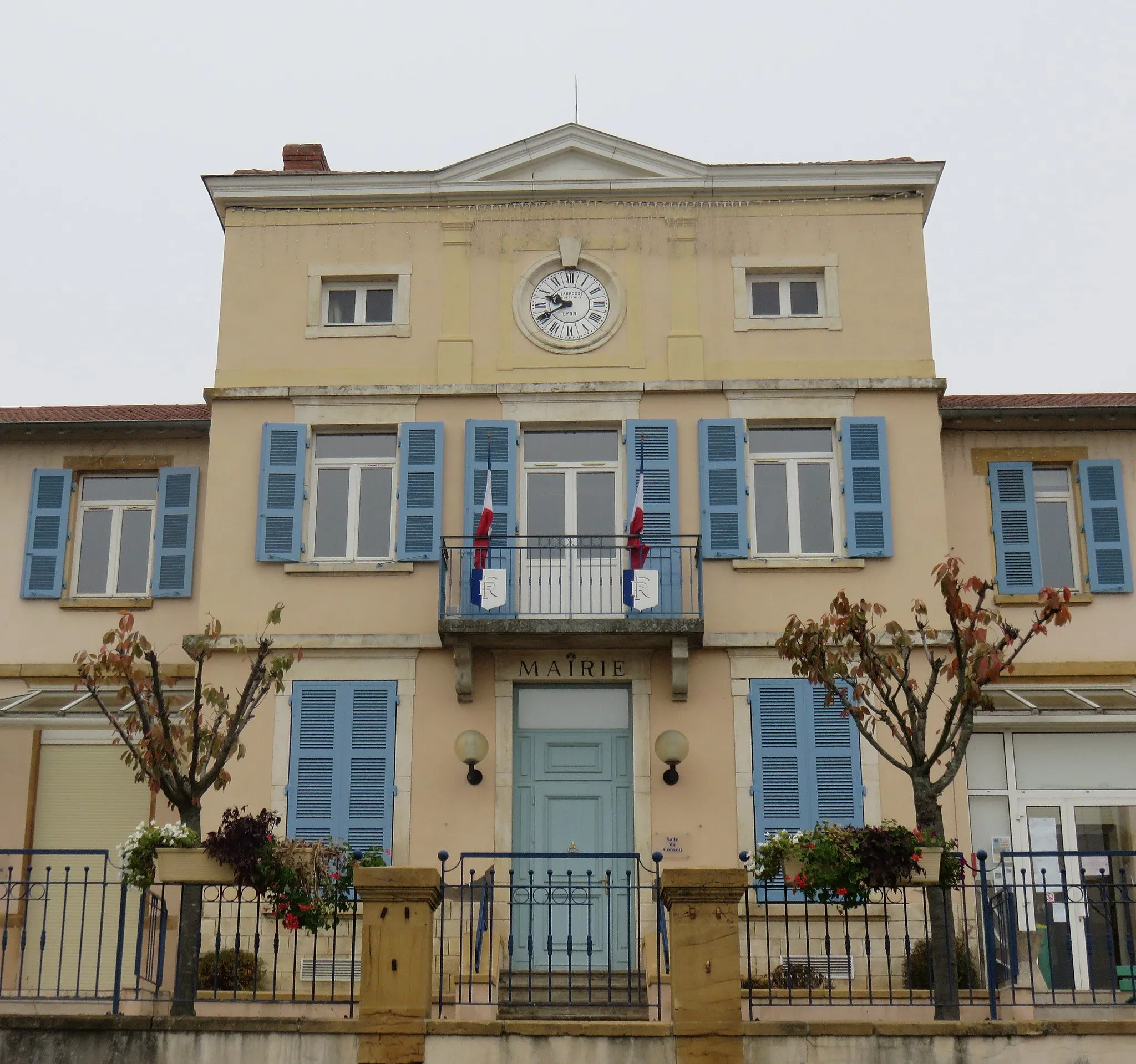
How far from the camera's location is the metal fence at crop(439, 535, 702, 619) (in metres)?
15.1

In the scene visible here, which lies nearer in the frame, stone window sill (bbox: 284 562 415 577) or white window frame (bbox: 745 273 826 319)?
stone window sill (bbox: 284 562 415 577)

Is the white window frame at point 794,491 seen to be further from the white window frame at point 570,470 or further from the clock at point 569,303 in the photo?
the clock at point 569,303

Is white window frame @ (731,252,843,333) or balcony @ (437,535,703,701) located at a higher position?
white window frame @ (731,252,843,333)

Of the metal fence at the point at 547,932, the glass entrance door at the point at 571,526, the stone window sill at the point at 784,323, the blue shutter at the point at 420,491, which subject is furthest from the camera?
the stone window sill at the point at 784,323

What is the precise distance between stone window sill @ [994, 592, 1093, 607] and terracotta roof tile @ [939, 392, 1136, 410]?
6.43 ft

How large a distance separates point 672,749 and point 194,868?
5.25 meters

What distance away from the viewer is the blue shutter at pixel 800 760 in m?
14.8

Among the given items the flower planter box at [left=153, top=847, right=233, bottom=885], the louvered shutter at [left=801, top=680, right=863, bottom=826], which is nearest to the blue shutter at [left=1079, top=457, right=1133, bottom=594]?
the louvered shutter at [left=801, top=680, right=863, bottom=826]

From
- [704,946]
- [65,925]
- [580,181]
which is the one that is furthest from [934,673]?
[65,925]

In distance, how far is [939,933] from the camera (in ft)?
35.2

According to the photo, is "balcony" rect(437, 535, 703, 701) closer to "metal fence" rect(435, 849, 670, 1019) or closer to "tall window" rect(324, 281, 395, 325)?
"metal fence" rect(435, 849, 670, 1019)

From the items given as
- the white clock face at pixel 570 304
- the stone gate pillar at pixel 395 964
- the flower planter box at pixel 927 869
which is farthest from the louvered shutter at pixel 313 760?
the flower planter box at pixel 927 869

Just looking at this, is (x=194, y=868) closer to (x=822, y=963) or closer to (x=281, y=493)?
(x=281, y=493)

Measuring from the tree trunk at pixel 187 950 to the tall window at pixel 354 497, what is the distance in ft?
16.7
